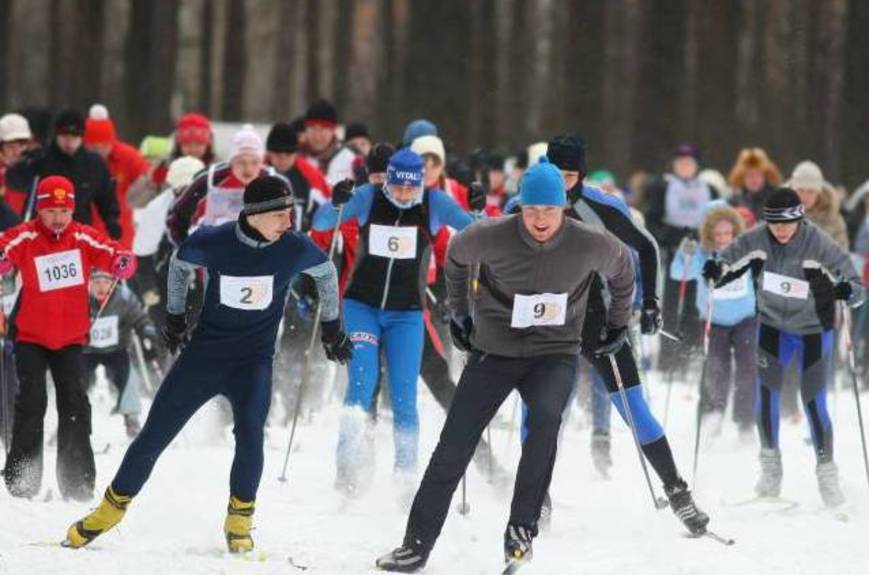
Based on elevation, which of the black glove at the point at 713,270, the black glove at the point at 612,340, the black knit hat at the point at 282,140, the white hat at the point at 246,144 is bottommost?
the black glove at the point at 713,270

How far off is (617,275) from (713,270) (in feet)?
7.30

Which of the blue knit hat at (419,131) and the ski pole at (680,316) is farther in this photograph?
the ski pole at (680,316)

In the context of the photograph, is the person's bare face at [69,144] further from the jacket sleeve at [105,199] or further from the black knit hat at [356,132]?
the black knit hat at [356,132]

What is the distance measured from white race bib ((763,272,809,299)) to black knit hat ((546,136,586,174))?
5.26 ft

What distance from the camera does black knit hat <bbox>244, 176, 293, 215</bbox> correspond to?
25.2 feet

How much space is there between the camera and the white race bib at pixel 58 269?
354 inches

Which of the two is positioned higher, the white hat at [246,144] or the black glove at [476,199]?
the white hat at [246,144]

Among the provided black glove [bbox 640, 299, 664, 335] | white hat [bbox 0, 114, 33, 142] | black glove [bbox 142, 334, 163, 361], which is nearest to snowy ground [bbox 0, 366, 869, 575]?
black glove [bbox 142, 334, 163, 361]

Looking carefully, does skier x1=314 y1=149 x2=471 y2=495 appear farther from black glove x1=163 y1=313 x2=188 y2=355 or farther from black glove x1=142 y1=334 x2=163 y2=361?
black glove x1=142 y1=334 x2=163 y2=361

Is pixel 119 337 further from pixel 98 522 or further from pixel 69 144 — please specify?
pixel 98 522

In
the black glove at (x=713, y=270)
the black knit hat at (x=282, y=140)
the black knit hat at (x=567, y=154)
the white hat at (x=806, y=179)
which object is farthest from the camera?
the white hat at (x=806, y=179)

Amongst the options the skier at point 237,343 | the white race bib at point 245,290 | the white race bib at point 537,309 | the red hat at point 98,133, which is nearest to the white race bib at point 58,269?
the skier at point 237,343

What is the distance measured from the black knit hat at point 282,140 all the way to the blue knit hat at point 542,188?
4.68 meters

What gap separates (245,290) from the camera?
776cm
